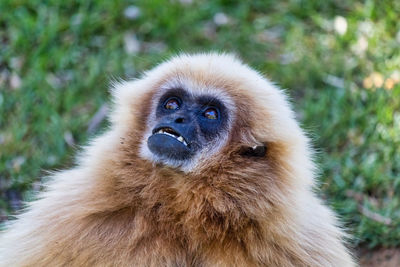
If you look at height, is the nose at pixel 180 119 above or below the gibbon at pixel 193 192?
above

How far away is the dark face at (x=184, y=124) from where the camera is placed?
3.76 metres

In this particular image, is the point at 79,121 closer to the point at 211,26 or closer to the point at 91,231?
the point at 211,26

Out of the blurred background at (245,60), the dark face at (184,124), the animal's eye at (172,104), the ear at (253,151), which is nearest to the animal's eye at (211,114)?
the dark face at (184,124)

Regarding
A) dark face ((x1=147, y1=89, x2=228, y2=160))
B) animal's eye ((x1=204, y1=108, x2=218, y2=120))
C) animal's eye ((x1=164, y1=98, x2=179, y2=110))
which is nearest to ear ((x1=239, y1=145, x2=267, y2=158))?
dark face ((x1=147, y1=89, x2=228, y2=160))

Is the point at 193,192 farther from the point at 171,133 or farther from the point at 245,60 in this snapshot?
the point at 245,60

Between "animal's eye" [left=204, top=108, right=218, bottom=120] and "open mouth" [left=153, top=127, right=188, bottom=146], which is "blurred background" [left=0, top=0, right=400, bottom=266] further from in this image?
"open mouth" [left=153, top=127, right=188, bottom=146]

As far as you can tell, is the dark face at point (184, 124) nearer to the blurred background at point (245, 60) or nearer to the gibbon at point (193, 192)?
the gibbon at point (193, 192)

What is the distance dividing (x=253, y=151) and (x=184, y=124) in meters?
0.44

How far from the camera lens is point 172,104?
4055 mm

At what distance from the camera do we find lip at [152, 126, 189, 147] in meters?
3.81

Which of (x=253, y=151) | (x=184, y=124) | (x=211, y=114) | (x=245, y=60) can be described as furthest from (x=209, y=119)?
(x=245, y=60)

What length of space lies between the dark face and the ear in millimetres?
188

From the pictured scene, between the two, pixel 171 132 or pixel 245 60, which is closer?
pixel 171 132

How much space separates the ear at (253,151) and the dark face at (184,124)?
0.19 m
